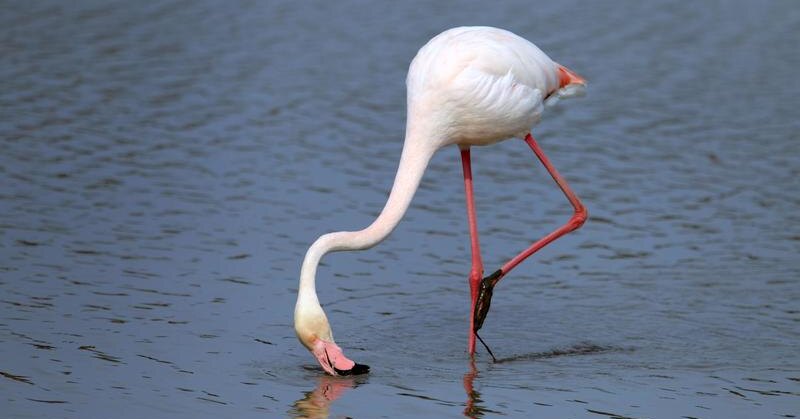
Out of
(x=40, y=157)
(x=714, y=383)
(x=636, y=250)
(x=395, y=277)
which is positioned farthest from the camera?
(x=40, y=157)

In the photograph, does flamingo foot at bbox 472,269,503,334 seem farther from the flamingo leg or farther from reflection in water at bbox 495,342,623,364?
reflection in water at bbox 495,342,623,364

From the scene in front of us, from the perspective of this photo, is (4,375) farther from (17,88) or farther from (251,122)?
(17,88)

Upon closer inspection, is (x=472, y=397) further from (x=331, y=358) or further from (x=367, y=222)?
(x=367, y=222)

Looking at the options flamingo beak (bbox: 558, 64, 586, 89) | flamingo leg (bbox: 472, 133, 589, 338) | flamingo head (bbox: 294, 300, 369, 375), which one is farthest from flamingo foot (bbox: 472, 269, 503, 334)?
flamingo beak (bbox: 558, 64, 586, 89)

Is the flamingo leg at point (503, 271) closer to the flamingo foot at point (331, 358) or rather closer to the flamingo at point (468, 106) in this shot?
the flamingo at point (468, 106)

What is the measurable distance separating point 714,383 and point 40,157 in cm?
557

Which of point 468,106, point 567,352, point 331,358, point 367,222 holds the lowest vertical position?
point 567,352

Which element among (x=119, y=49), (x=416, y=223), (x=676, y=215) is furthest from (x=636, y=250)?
(x=119, y=49)

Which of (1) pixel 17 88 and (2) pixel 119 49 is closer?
(1) pixel 17 88

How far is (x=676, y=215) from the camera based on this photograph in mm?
9383

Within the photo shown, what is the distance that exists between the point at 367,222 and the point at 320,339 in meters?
2.84

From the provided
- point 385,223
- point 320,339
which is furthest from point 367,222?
point 320,339

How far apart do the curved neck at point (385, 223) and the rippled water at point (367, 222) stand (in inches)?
21.5

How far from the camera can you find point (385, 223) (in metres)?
6.56
